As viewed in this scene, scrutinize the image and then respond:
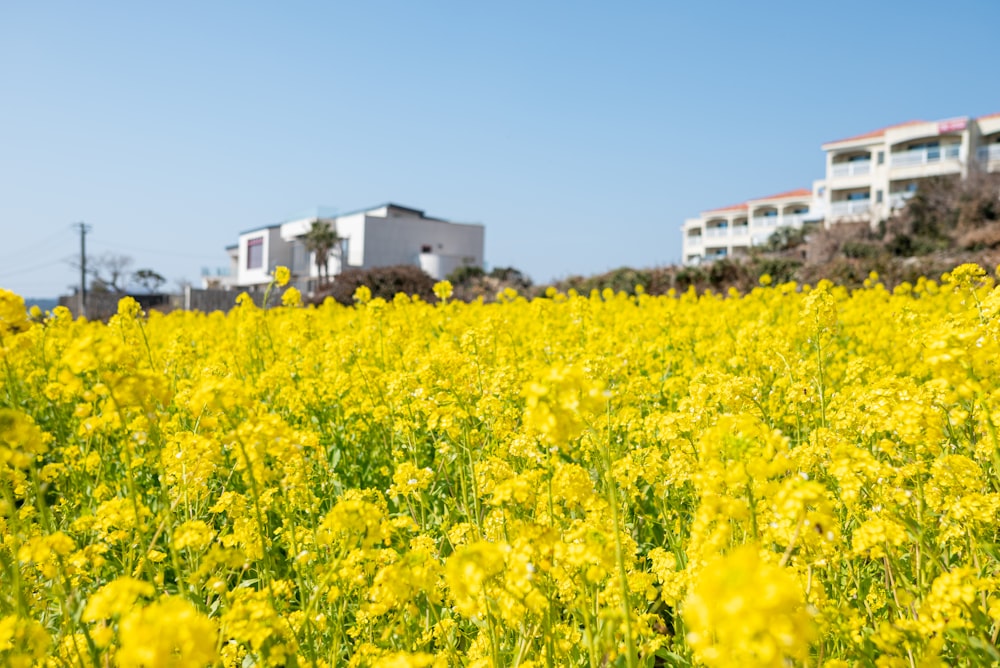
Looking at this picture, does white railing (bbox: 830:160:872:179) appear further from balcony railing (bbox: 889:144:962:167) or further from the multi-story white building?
balcony railing (bbox: 889:144:962:167)

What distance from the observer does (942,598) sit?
153cm

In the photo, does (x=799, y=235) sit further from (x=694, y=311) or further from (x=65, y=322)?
(x=65, y=322)

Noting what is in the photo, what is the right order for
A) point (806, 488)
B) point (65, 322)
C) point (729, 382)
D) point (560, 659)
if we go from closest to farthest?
point (806, 488), point (560, 659), point (729, 382), point (65, 322)

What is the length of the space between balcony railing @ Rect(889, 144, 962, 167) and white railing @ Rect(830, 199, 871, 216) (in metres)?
3.23

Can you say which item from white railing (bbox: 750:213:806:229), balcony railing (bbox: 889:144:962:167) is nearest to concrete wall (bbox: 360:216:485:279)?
white railing (bbox: 750:213:806:229)

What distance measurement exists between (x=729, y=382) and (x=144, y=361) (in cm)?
471

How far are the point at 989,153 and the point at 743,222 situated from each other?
2103 centimetres

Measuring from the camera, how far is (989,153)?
46031mm

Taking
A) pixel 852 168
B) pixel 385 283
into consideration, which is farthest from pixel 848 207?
pixel 385 283

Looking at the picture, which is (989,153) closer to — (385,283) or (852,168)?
(852,168)

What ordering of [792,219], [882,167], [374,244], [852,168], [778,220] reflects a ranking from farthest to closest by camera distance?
[778,220]
[792,219]
[374,244]
[852,168]
[882,167]

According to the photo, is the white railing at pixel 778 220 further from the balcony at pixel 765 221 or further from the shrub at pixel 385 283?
the shrub at pixel 385 283

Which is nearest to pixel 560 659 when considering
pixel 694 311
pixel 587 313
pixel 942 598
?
pixel 942 598

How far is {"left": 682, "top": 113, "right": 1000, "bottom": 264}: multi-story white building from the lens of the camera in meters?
46.4
